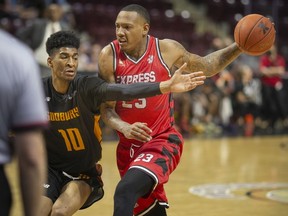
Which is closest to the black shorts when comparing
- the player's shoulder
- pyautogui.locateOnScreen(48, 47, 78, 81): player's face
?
pyautogui.locateOnScreen(48, 47, 78, 81): player's face

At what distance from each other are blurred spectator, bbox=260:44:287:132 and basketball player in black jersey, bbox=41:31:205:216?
8.78 meters

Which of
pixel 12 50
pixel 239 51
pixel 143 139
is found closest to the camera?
pixel 12 50

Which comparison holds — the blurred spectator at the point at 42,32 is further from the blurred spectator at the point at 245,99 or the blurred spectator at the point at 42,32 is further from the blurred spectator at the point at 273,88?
the blurred spectator at the point at 245,99

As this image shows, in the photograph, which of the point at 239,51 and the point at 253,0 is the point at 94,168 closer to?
the point at 239,51

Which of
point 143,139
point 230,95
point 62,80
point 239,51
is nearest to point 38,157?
point 143,139

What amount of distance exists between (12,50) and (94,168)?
7.62 ft

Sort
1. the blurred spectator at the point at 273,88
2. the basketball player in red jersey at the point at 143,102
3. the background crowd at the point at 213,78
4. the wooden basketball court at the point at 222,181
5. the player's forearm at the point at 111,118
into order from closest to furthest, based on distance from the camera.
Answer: the player's forearm at the point at 111,118
the basketball player in red jersey at the point at 143,102
the wooden basketball court at the point at 222,181
the background crowd at the point at 213,78
the blurred spectator at the point at 273,88

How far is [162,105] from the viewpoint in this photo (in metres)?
4.34

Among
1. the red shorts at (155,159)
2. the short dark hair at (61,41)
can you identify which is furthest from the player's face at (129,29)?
the red shorts at (155,159)

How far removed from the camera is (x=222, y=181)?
7234 mm

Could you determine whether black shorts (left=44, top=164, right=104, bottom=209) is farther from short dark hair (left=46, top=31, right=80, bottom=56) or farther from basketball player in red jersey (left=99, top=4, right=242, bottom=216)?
short dark hair (left=46, top=31, right=80, bottom=56)

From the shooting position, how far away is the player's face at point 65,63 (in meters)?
4.12

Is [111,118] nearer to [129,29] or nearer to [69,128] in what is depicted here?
[69,128]

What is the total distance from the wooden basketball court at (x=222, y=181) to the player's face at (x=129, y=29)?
1.72 meters
